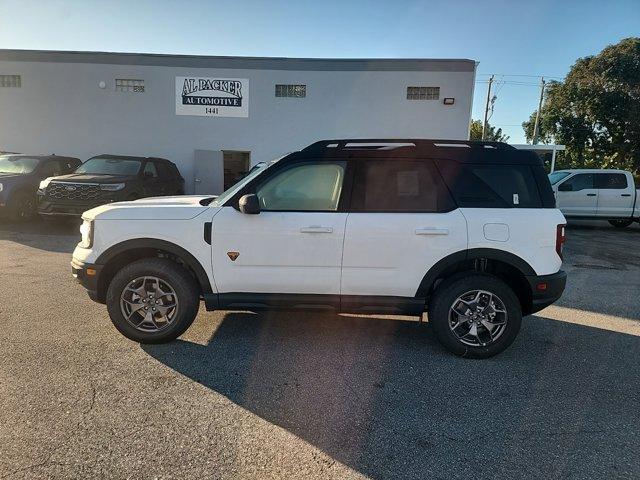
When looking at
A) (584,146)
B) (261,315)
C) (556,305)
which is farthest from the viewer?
(584,146)

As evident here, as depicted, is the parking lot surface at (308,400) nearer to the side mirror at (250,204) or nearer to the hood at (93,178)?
the side mirror at (250,204)

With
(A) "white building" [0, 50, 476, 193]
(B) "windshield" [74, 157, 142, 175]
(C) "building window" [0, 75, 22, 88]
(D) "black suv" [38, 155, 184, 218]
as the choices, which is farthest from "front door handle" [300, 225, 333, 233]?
(C) "building window" [0, 75, 22, 88]

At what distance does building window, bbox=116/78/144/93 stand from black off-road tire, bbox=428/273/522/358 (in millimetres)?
14015

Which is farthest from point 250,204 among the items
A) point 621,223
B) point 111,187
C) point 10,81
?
point 10,81

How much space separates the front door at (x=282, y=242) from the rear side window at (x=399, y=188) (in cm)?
20

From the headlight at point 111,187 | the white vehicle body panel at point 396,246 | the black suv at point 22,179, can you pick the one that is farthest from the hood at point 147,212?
the black suv at point 22,179

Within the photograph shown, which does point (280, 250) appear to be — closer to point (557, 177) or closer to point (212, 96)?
point (212, 96)

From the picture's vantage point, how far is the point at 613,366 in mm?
3898

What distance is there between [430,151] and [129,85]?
1377cm

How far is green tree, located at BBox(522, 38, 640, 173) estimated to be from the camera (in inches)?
876

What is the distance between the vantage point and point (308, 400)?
3.20 metres

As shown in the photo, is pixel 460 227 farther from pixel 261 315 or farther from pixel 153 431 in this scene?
pixel 153 431

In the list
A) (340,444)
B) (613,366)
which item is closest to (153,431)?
(340,444)

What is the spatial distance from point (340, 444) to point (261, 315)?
2417mm
